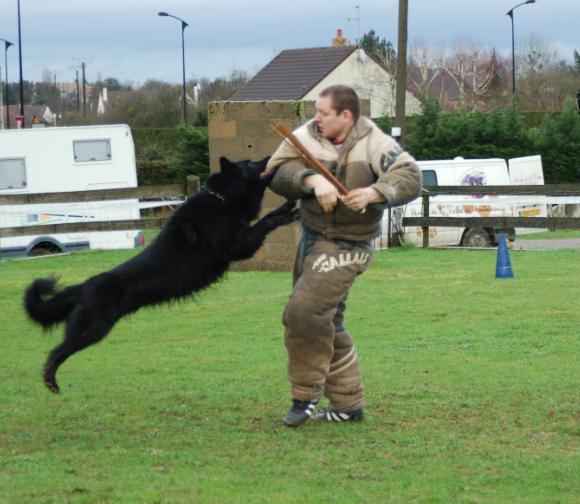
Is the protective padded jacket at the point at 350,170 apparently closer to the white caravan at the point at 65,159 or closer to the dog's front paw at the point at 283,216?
the dog's front paw at the point at 283,216

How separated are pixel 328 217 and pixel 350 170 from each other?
297 mm

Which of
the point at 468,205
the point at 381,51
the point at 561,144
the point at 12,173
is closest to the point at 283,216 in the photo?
the point at 468,205

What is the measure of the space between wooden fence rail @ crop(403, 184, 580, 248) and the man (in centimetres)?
1374

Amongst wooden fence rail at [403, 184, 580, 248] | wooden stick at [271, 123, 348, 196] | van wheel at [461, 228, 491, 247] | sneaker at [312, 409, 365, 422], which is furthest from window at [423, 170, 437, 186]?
wooden stick at [271, 123, 348, 196]

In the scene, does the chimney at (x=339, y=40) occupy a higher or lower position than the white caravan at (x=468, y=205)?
higher

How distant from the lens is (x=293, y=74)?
56438 mm

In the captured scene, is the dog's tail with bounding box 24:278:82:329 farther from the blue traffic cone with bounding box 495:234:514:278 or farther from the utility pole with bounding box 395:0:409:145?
the utility pole with bounding box 395:0:409:145

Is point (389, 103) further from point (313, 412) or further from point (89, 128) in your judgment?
point (313, 412)

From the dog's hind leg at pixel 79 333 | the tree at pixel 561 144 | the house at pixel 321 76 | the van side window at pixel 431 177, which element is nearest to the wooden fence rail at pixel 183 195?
the van side window at pixel 431 177

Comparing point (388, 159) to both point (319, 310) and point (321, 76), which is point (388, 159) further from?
point (321, 76)

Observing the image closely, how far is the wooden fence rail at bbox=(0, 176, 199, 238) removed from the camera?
18.0 metres

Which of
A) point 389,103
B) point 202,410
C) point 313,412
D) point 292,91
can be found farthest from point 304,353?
point 389,103

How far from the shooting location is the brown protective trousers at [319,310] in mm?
5805

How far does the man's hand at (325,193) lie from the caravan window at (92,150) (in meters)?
18.6
